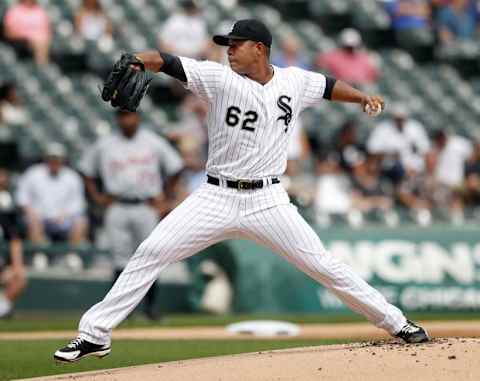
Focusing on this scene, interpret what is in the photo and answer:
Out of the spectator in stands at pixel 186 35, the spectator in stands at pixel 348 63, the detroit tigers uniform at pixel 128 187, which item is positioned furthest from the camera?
the spectator in stands at pixel 348 63

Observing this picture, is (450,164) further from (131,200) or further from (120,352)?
(120,352)

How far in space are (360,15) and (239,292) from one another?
698 cm

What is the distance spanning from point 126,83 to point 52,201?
6.24 metres

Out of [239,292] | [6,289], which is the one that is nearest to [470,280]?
[239,292]

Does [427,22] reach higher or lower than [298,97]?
higher

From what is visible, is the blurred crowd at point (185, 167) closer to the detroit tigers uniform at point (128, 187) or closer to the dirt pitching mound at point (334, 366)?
the detroit tigers uniform at point (128, 187)

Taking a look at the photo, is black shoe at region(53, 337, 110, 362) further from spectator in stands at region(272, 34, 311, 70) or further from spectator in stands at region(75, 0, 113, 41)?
spectator in stands at region(272, 34, 311, 70)

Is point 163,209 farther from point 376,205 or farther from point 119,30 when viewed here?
point 119,30

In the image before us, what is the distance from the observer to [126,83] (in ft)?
22.0

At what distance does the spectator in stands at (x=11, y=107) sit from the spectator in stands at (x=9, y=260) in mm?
1477

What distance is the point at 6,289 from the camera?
12164mm

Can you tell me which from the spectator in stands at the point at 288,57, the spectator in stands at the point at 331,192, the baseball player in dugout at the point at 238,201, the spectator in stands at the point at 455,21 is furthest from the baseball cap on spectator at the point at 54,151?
the spectator in stands at the point at 455,21

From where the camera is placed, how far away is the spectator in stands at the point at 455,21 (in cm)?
1896

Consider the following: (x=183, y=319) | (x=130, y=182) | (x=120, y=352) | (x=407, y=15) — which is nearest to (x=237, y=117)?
(x=120, y=352)
